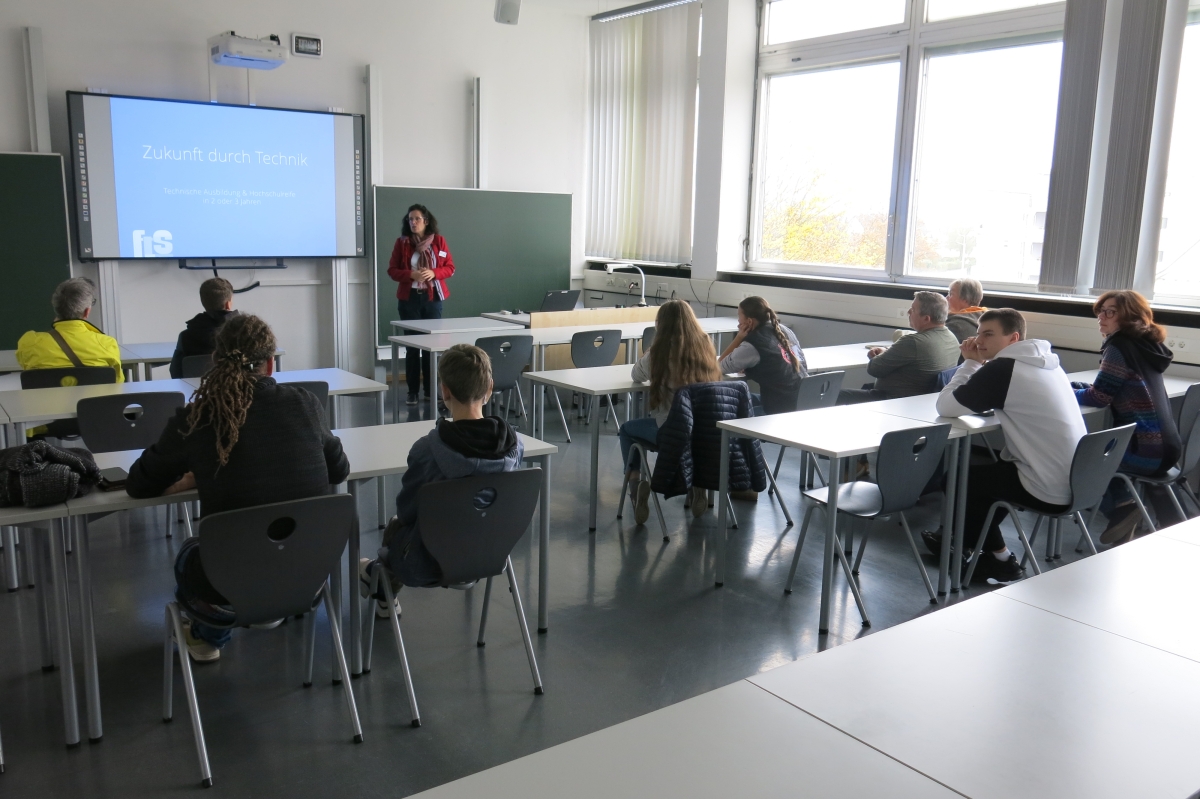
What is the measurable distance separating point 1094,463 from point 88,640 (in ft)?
11.2

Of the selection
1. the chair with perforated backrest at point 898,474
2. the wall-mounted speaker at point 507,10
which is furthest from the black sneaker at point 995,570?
the wall-mounted speaker at point 507,10

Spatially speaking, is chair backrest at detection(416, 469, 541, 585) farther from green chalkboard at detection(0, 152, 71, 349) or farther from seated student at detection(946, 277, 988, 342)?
green chalkboard at detection(0, 152, 71, 349)

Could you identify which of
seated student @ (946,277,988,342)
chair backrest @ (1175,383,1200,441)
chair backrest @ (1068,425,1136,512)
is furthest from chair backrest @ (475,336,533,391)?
chair backrest @ (1175,383,1200,441)

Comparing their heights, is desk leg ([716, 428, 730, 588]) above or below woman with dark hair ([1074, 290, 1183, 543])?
below

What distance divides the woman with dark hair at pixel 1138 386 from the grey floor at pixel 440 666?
1.97 feet

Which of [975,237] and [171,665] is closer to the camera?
[171,665]

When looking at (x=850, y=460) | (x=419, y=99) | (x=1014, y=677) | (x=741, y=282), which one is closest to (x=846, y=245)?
(x=741, y=282)

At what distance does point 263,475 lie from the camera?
240 centimetres

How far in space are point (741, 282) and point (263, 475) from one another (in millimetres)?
5927

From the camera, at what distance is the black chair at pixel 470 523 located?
2.53 metres

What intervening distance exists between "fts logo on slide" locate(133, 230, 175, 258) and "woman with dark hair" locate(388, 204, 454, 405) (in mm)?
1667

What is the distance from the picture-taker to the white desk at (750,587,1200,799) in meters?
1.30

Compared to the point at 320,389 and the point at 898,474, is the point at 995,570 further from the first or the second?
the point at 320,389

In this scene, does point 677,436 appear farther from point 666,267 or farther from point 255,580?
point 666,267
